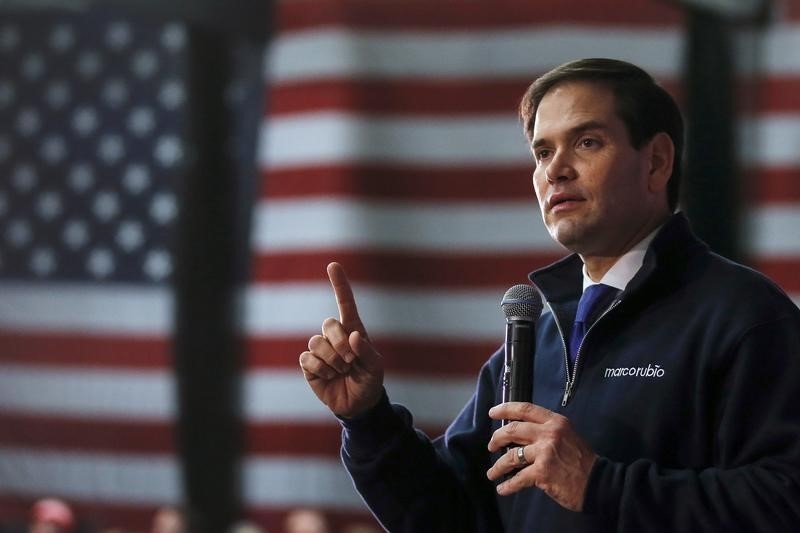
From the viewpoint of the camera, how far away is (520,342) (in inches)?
52.1

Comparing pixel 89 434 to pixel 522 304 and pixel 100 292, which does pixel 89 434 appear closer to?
pixel 100 292

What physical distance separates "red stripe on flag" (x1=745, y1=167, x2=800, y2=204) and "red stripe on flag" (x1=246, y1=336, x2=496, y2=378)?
108 centimetres

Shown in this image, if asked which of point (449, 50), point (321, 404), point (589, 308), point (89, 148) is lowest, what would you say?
point (321, 404)

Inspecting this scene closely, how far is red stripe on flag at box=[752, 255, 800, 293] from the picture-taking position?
15.4ft

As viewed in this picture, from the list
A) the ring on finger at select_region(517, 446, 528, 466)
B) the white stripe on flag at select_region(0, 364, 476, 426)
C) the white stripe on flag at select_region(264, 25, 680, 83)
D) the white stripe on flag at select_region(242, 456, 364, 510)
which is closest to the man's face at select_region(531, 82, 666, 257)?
the ring on finger at select_region(517, 446, 528, 466)

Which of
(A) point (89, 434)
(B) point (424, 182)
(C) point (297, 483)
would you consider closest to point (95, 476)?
(A) point (89, 434)

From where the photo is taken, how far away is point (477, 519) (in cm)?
146

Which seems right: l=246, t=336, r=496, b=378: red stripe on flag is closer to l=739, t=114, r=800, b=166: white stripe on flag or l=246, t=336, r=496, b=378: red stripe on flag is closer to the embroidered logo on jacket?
l=739, t=114, r=800, b=166: white stripe on flag

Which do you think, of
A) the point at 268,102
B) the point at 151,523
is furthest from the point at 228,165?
the point at 151,523

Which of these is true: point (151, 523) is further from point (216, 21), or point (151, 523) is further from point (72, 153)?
point (216, 21)

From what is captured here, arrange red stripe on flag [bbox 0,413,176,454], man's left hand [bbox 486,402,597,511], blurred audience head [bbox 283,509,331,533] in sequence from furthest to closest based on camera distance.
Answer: red stripe on flag [bbox 0,413,176,454] → blurred audience head [bbox 283,509,331,533] → man's left hand [bbox 486,402,597,511]

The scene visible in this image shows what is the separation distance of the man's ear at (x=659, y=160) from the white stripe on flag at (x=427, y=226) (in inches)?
150

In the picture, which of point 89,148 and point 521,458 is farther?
point 89,148

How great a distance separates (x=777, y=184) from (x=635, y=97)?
3598 millimetres
